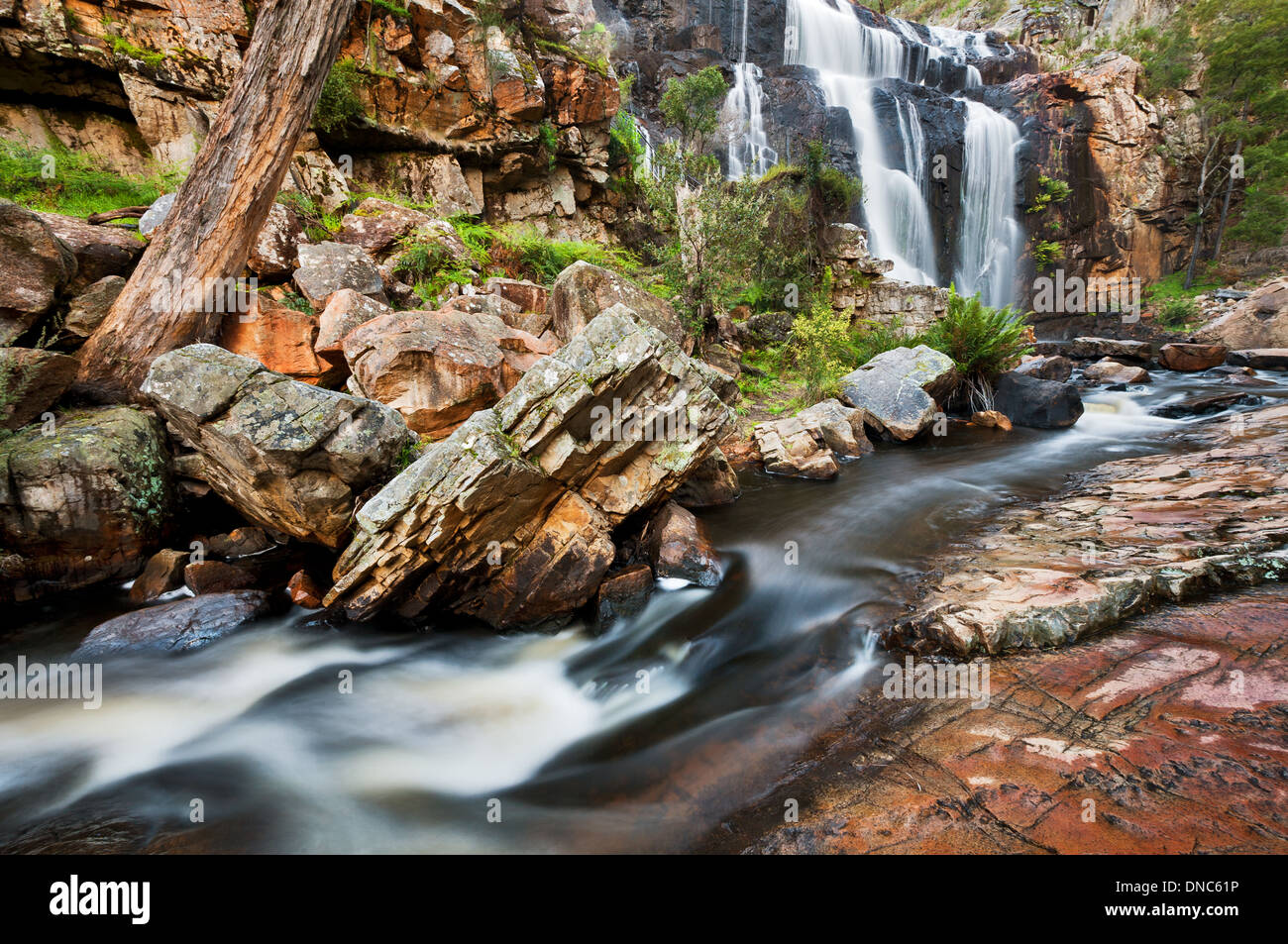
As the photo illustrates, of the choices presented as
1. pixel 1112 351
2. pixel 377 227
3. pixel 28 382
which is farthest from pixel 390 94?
pixel 1112 351

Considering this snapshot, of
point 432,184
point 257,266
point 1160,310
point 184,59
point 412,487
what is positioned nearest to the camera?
point 412,487

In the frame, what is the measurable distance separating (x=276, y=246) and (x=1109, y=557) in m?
10.7

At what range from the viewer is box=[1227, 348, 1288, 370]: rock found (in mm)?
13180

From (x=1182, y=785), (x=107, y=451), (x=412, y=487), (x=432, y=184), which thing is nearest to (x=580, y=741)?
(x=412, y=487)

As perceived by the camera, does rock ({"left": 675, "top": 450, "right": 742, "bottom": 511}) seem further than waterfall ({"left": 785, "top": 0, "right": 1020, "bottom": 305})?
No

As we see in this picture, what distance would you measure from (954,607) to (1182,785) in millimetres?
1626

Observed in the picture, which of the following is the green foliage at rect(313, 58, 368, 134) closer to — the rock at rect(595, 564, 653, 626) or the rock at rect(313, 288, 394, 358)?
the rock at rect(313, 288, 394, 358)

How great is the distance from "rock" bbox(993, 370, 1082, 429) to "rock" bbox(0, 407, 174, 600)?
14611 millimetres

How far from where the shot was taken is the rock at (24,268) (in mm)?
5184

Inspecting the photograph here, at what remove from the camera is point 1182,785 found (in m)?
2.15

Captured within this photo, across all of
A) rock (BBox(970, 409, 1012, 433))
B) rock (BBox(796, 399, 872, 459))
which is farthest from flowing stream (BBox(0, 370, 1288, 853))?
rock (BBox(970, 409, 1012, 433))

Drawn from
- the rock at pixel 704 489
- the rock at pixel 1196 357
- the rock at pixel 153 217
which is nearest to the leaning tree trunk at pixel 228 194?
the rock at pixel 153 217

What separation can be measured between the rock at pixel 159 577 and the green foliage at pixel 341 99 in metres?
10.3
